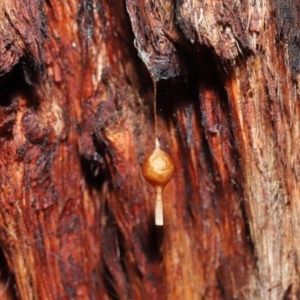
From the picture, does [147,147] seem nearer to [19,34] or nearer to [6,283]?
[19,34]

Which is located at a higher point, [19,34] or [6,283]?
[19,34]

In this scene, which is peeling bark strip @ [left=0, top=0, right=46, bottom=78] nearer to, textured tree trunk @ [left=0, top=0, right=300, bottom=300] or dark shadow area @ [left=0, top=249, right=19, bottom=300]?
textured tree trunk @ [left=0, top=0, right=300, bottom=300]

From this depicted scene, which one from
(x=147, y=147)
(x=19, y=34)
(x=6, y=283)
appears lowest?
(x=6, y=283)

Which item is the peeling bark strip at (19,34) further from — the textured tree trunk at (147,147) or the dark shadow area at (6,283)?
the dark shadow area at (6,283)

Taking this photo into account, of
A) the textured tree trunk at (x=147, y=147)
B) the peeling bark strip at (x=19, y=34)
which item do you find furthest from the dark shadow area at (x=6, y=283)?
the peeling bark strip at (x=19, y=34)

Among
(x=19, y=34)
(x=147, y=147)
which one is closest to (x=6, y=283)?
(x=147, y=147)

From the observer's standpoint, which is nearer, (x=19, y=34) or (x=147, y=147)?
(x=19, y=34)

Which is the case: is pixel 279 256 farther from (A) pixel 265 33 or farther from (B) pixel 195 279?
(A) pixel 265 33

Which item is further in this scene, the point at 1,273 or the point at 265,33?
the point at 1,273

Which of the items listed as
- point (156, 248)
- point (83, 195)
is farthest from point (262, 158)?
point (83, 195)
